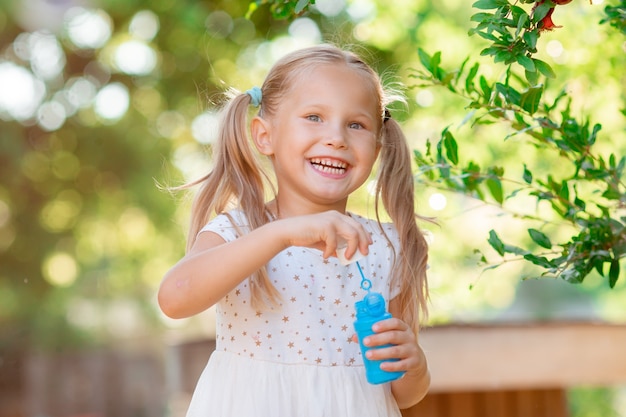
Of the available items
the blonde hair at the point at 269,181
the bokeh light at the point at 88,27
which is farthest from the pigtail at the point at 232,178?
the bokeh light at the point at 88,27

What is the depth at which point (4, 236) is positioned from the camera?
323 inches

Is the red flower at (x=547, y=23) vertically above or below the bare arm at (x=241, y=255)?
above

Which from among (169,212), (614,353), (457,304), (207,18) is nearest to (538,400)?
(614,353)

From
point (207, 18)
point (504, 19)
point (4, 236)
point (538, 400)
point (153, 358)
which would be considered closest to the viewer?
point (504, 19)

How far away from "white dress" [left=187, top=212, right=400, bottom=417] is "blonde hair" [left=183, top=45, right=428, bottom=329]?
9 cm

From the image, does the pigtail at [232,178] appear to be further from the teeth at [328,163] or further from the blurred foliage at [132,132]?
the blurred foliage at [132,132]

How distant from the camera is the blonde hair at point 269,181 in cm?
191

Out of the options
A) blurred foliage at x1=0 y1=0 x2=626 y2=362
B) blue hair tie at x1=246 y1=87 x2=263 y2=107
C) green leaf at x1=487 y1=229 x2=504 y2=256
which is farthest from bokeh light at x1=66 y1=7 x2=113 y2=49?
green leaf at x1=487 y1=229 x2=504 y2=256

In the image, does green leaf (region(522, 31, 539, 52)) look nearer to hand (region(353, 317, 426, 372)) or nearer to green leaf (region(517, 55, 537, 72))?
green leaf (region(517, 55, 537, 72))

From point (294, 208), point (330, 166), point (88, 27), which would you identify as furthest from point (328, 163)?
point (88, 27)

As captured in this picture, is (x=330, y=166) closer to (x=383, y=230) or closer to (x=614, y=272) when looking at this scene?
(x=383, y=230)

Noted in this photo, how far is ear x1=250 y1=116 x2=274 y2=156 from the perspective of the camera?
193cm

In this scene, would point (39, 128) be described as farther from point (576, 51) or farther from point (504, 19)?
point (504, 19)

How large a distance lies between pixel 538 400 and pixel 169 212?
4.66m
